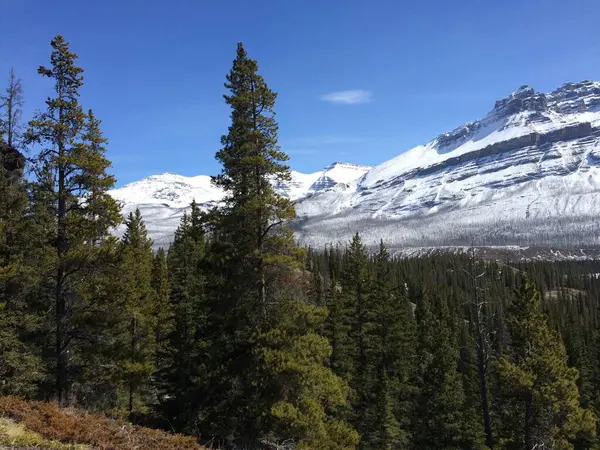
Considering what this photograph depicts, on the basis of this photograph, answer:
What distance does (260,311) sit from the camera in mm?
15688

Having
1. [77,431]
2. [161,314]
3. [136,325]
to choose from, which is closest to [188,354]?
[136,325]

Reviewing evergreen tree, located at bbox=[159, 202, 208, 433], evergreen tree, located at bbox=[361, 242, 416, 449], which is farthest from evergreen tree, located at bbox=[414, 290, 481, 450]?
evergreen tree, located at bbox=[159, 202, 208, 433]

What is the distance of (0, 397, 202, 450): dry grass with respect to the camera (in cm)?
820

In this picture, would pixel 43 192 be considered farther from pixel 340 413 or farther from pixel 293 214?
pixel 340 413

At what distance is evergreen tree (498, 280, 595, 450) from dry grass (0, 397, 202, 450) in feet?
68.3

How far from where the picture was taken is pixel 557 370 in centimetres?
2397

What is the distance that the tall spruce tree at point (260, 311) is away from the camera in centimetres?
1426

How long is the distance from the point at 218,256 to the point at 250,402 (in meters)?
5.32

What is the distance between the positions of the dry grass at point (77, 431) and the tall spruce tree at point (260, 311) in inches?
196

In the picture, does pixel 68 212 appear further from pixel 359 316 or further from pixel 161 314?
pixel 359 316

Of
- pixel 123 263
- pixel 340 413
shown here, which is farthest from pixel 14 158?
pixel 340 413

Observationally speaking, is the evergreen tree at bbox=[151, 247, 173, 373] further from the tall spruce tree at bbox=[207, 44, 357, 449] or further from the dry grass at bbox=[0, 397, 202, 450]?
the dry grass at bbox=[0, 397, 202, 450]

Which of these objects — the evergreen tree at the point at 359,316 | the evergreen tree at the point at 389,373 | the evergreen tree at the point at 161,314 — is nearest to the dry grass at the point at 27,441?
the evergreen tree at the point at 161,314

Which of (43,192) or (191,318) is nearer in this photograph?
(43,192)
